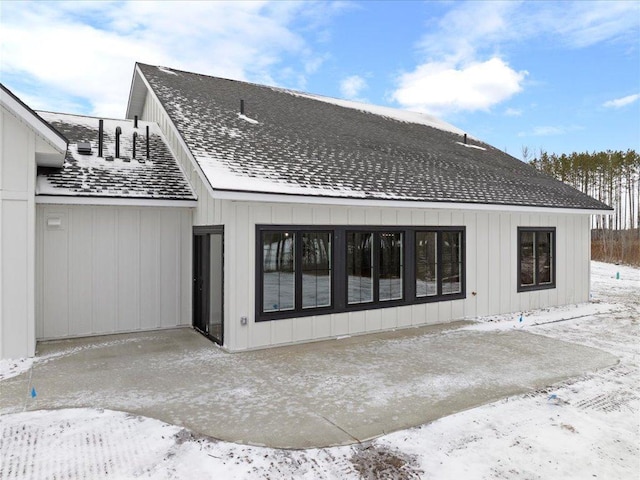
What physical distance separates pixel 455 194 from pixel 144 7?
8244 mm

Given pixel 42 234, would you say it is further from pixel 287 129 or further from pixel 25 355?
pixel 287 129

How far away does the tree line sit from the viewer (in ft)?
116

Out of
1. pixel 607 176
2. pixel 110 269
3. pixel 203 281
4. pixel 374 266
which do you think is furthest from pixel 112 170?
pixel 607 176

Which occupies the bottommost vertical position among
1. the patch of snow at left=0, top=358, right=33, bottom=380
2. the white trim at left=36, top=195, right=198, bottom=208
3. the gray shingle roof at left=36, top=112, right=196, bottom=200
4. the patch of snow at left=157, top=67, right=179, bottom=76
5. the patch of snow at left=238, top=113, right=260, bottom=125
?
the patch of snow at left=0, top=358, right=33, bottom=380

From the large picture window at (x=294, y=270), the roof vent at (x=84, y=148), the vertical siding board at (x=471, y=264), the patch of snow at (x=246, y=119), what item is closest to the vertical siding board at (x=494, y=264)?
the vertical siding board at (x=471, y=264)

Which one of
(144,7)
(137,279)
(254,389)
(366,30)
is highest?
(366,30)

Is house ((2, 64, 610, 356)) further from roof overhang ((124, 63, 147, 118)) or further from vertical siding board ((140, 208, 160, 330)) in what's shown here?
roof overhang ((124, 63, 147, 118))

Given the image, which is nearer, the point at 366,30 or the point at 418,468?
the point at 418,468

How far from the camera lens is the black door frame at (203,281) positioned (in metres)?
6.70

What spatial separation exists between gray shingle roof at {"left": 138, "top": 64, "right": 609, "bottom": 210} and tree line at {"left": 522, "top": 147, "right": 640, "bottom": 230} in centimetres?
2816

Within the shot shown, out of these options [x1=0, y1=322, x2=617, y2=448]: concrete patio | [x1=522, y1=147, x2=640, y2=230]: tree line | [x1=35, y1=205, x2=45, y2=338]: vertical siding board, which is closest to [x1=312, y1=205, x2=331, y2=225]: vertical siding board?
[x1=0, y1=322, x2=617, y2=448]: concrete patio

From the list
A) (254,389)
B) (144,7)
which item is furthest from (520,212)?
(144,7)

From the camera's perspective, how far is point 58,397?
14.6 feet

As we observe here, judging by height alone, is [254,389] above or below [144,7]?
below
